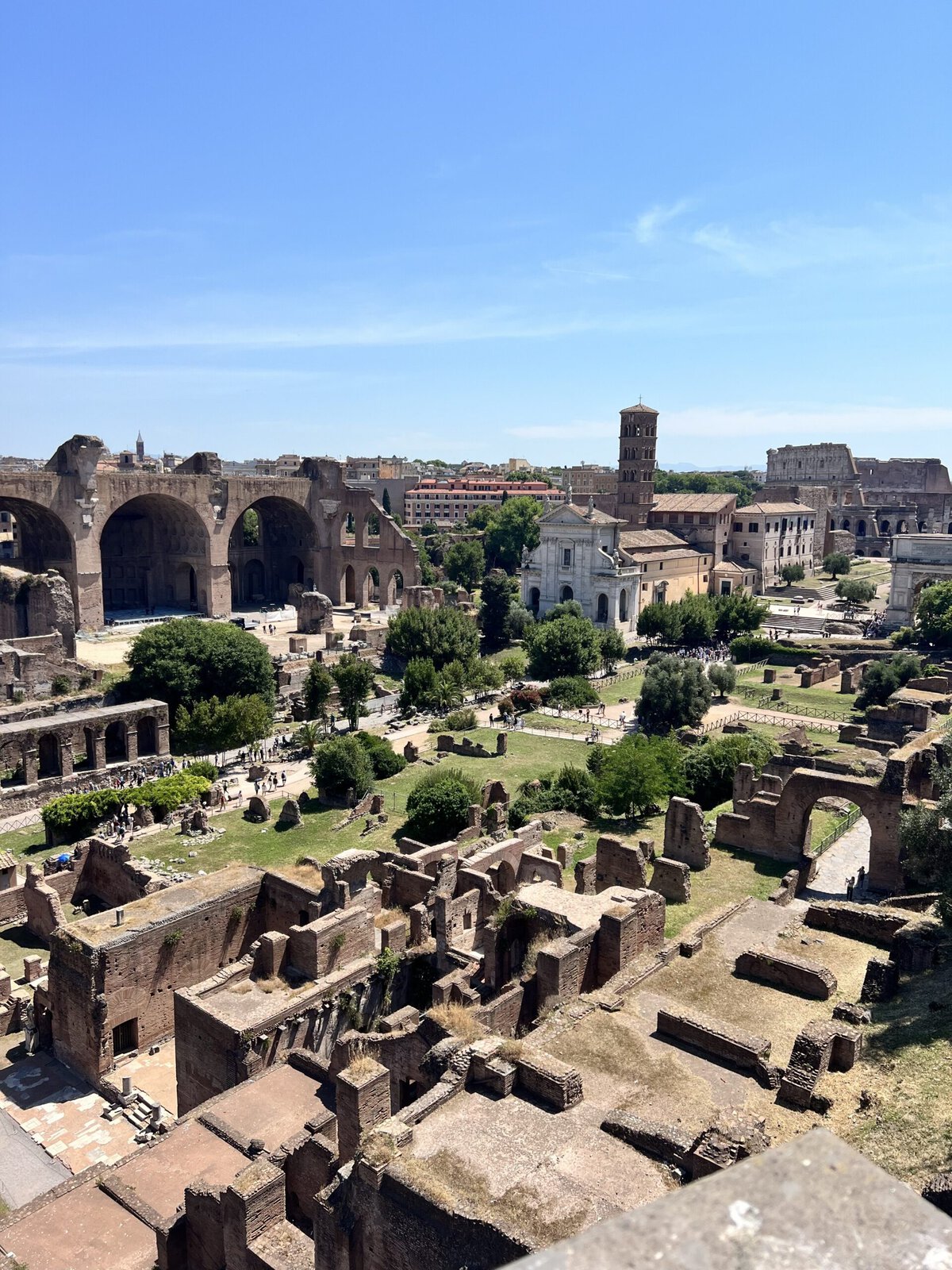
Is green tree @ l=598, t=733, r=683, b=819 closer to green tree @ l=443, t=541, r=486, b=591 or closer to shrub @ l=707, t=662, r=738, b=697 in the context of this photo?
shrub @ l=707, t=662, r=738, b=697

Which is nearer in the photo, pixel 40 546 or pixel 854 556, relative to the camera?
pixel 40 546

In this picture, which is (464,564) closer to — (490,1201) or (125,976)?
(125,976)

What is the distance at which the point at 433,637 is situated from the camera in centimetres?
5534

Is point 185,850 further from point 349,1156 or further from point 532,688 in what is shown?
point 532,688

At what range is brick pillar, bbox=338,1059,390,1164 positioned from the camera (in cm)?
1359

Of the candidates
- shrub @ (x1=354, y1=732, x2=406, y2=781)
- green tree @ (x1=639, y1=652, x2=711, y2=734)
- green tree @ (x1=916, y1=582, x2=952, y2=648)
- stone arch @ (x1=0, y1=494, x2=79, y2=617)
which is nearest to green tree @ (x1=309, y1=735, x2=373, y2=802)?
shrub @ (x1=354, y1=732, x2=406, y2=781)

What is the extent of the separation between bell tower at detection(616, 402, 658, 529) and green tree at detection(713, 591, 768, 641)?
23677mm

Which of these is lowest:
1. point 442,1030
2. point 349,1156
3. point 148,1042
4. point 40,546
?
point 148,1042

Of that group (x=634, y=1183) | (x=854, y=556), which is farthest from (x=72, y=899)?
(x=854, y=556)

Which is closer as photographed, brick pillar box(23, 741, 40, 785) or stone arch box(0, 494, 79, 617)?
brick pillar box(23, 741, 40, 785)

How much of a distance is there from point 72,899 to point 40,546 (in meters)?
48.6

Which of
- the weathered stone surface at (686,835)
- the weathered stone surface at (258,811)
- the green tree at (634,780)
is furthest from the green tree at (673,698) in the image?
the weathered stone surface at (258,811)

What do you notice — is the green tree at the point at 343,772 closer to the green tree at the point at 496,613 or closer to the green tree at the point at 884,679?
the green tree at the point at 884,679

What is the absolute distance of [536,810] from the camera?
33.4 metres
